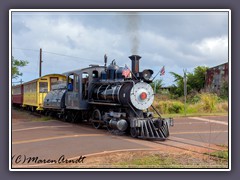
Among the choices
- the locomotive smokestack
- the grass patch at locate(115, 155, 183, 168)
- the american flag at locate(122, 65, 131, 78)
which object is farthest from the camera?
the locomotive smokestack

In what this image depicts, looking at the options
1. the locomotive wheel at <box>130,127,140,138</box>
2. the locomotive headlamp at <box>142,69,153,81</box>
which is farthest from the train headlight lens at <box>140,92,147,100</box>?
the locomotive wheel at <box>130,127,140,138</box>

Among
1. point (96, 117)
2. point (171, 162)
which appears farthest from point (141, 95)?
point (171, 162)

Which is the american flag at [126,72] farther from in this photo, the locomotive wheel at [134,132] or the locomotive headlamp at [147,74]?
the locomotive wheel at [134,132]

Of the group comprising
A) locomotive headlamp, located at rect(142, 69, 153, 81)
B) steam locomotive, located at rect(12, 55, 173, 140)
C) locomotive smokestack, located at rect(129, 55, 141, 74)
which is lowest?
steam locomotive, located at rect(12, 55, 173, 140)

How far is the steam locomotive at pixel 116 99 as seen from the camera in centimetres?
1190

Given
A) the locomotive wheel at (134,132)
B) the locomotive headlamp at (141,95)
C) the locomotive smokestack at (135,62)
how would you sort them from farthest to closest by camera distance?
the locomotive smokestack at (135,62), the locomotive headlamp at (141,95), the locomotive wheel at (134,132)

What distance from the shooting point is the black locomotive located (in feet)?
39.0

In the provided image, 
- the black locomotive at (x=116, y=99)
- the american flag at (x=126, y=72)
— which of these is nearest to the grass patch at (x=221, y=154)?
the black locomotive at (x=116, y=99)

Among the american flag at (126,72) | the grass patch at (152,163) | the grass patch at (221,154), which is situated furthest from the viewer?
the american flag at (126,72)

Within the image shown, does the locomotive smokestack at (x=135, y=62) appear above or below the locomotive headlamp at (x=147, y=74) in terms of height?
above

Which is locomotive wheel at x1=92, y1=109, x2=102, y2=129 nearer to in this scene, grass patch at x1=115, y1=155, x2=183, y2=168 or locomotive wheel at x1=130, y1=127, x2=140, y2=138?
locomotive wheel at x1=130, y1=127, x2=140, y2=138

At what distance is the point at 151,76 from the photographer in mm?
12711

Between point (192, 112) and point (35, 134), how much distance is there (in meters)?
11.8

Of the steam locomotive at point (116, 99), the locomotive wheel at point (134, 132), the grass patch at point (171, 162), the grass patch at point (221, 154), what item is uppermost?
the steam locomotive at point (116, 99)
